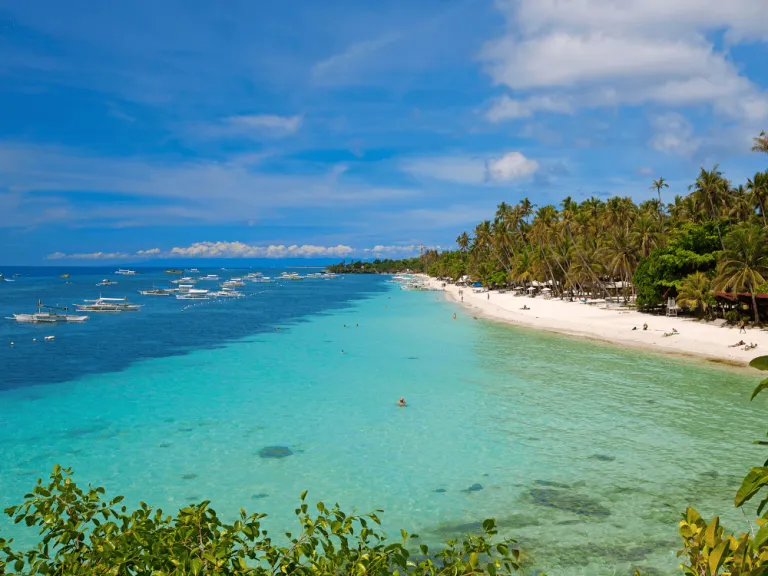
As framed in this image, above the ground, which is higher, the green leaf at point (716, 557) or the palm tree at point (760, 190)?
the palm tree at point (760, 190)

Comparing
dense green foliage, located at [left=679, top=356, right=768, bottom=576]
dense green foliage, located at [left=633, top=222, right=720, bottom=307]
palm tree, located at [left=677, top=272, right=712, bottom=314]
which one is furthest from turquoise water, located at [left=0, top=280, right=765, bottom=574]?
dense green foliage, located at [left=633, top=222, right=720, bottom=307]

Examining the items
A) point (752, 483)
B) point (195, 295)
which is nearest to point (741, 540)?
point (752, 483)

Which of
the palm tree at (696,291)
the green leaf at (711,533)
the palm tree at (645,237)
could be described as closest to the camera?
the green leaf at (711,533)

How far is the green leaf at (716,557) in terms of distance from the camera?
9.87 feet

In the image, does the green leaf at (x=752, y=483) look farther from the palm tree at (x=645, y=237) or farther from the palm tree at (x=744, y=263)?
the palm tree at (x=645, y=237)

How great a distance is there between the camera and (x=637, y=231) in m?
64.4

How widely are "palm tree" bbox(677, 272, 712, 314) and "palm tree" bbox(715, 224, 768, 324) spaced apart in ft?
8.37

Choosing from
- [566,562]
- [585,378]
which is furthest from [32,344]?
[566,562]

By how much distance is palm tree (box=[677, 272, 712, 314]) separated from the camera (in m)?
47.4

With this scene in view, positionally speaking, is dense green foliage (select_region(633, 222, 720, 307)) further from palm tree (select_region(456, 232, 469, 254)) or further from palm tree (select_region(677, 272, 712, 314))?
palm tree (select_region(456, 232, 469, 254))

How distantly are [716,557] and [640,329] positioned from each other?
1940 inches

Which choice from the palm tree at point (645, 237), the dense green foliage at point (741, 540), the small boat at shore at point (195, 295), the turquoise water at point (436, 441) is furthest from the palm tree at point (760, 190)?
the small boat at shore at point (195, 295)

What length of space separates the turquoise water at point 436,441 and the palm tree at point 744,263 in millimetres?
12159

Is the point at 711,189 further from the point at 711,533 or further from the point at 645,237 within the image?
the point at 711,533
